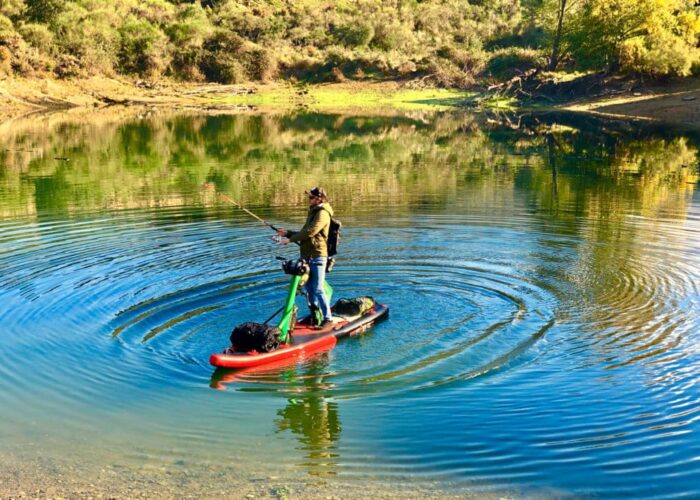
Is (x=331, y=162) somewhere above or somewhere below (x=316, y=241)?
above

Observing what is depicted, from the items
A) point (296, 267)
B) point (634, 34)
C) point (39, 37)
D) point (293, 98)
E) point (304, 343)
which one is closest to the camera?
point (304, 343)

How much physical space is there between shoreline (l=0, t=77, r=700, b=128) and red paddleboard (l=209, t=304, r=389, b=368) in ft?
158

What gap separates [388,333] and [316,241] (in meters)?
2.04

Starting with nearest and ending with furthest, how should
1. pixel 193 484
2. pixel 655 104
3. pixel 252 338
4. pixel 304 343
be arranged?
pixel 193 484 → pixel 252 338 → pixel 304 343 → pixel 655 104

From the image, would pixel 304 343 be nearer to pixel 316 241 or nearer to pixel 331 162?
pixel 316 241

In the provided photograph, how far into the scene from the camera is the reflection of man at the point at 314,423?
337 inches

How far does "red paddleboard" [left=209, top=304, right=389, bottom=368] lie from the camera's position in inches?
431

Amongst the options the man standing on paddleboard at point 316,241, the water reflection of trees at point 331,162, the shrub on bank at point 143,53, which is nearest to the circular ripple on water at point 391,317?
the man standing on paddleboard at point 316,241

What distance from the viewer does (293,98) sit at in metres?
79.3

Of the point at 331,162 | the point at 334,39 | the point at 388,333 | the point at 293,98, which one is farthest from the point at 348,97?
the point at 388,333

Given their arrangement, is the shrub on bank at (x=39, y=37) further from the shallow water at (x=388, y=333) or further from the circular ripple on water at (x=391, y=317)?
the circular ripple on water at (x=391, y=317)

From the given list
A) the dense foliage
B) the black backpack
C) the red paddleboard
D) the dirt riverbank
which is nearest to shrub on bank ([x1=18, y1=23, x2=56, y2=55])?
the dense foliage

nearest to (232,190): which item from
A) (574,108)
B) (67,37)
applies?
(574,108)

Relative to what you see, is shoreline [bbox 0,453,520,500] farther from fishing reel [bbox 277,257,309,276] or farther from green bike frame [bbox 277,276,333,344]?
fishing reel [bbox 277,257,309,276]
